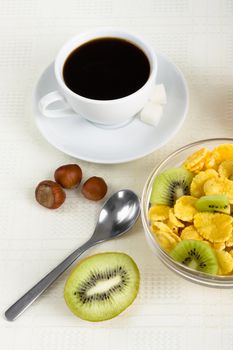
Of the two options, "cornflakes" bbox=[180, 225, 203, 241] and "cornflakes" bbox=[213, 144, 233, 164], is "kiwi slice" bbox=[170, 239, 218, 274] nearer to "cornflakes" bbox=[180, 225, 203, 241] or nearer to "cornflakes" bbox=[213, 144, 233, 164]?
"cornflakes" bbox=[180, 225, 203, 241]

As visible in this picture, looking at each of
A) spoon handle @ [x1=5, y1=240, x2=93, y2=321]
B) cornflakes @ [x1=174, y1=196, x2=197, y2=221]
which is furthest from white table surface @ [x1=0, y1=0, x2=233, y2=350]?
cornflakes @ [x1=174, y1=196, x2=197, y2=221]

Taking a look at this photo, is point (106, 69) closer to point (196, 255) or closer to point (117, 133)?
point (117, 133)

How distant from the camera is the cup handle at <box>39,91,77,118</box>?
1146 millimetres

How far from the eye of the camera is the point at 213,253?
913 millimetres

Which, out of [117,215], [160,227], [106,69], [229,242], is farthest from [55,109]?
[229,242]

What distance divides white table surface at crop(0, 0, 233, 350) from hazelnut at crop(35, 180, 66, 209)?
0.02 m

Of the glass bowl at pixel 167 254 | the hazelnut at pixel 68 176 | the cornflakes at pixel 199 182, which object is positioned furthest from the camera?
the hazelnut at pixel 68 176

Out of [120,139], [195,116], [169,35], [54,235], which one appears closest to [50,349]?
[54,235]

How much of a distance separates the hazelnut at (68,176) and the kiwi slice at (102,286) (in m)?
0.17

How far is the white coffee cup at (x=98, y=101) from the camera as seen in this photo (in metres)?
1.09

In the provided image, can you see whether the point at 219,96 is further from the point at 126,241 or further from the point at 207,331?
the point at 207,331

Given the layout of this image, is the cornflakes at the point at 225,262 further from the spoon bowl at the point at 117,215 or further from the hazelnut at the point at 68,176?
the hazelnut at the point at 68,176

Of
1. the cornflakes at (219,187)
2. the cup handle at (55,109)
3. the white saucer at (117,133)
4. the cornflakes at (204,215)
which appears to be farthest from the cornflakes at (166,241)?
the cup handle at (55,109)

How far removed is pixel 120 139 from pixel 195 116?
0.18 metres
